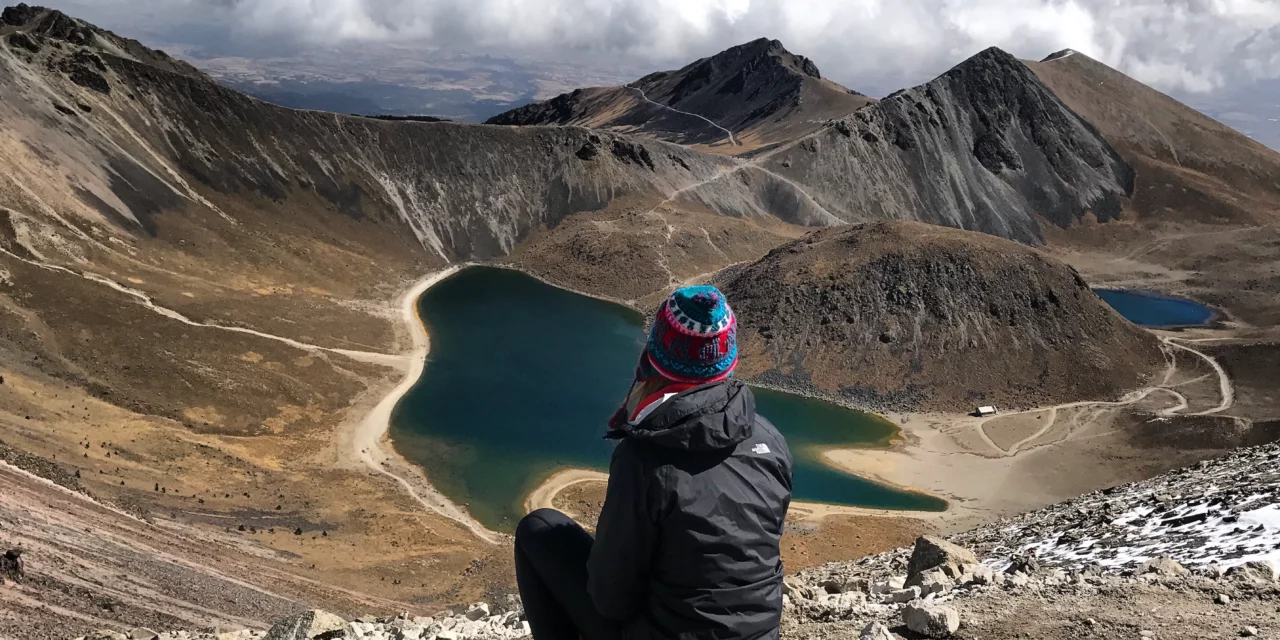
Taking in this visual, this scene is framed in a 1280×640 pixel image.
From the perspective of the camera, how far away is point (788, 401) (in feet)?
164

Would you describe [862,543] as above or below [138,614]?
above

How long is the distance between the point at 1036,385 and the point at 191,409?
48.8 m

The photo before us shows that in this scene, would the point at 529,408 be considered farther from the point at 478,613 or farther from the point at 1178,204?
the point at 1178,204

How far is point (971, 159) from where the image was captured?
101 metres

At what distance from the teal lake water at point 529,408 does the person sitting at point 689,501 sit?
93.4 ft

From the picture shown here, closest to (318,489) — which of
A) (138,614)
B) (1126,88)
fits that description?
(138,614)

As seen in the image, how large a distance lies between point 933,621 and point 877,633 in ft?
2.11

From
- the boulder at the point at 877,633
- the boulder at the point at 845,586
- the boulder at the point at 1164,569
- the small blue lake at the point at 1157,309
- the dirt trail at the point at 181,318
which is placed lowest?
the dirt trail at the point at 181,318

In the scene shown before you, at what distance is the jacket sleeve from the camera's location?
14.2 feet

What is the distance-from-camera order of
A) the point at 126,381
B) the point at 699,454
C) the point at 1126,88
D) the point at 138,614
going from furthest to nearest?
the point at 1126,88 < the point at 126,381 < the point at 138,614 < the point at 699,454

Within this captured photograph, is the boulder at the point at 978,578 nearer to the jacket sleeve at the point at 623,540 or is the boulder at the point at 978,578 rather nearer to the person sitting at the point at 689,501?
the person sitting at the point at 689,501

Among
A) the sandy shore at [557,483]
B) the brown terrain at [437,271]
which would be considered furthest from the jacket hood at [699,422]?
the sandy shore at [557,483]

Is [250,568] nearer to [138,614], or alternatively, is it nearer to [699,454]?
[138,614]

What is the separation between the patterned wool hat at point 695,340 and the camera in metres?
4.75
